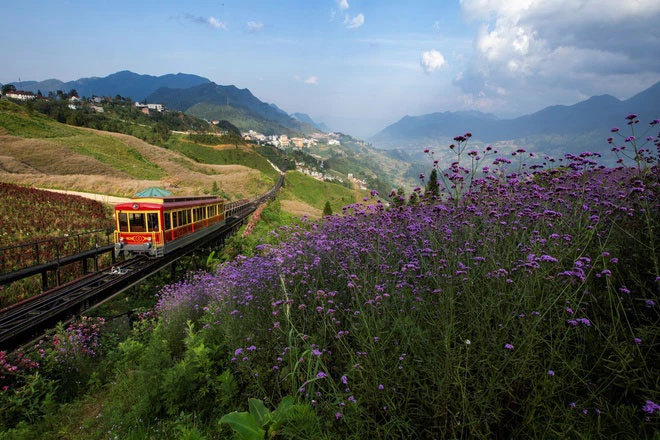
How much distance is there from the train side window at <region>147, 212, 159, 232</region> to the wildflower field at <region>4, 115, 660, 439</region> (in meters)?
7.66

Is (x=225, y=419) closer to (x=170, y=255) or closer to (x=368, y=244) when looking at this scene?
(x=368, y=244)

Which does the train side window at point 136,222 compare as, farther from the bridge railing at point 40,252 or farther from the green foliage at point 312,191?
the green foliage at point 312,191

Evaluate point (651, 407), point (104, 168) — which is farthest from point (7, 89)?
point (651, 407)

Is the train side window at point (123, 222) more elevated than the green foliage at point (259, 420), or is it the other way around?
the green foliage at point (259, 420)

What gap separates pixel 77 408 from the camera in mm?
5492

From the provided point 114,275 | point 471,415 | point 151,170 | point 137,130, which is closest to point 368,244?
point 471,415

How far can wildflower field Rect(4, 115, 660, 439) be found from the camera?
235 centimetres

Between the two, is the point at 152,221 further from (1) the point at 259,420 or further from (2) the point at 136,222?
(1) the point at 259,420

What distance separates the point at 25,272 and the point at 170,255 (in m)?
4.68

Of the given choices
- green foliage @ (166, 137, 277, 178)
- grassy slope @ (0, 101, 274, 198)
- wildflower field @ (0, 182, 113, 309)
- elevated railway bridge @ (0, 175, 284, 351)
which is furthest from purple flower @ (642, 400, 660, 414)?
green foliage @ (166, 137, 277, 178)

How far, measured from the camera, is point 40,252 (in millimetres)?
14227

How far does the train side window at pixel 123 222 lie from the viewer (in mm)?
13086

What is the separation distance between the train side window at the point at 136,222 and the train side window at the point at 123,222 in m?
0.18

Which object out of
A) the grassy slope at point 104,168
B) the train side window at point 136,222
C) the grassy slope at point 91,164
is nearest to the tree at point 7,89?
the grassy slope at point 104,168
